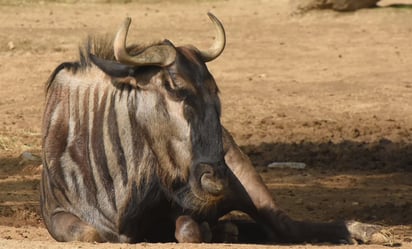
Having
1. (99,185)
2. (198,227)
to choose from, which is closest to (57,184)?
(99,185)

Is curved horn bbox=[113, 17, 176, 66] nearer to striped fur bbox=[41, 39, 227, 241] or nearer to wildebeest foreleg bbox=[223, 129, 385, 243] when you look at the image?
striped fur bbox=[41, 39, 227, 241]

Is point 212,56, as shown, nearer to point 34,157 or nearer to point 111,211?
point 111,211

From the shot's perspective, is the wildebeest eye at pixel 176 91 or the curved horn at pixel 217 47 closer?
the wildebeest eye at pixel 176 91

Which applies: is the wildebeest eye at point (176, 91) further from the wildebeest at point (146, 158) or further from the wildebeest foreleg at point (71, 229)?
the wildebeest foreleg at point (71, 229)

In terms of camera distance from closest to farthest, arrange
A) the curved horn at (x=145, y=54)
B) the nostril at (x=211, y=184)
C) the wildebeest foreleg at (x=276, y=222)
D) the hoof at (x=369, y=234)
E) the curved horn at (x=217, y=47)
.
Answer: the nostril at (x=211, y=184), the curved horn at (x=145, y=54), the hoof at (x=369, y=234), the curved horn at (x=217, y=47), the wildebeest foreleg at (x=276, y=222)

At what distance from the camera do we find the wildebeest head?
7719 millimetres

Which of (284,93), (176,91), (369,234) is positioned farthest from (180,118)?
(284,93)

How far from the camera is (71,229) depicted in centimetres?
815

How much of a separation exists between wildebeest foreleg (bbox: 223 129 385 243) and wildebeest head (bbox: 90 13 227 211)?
2.33ft

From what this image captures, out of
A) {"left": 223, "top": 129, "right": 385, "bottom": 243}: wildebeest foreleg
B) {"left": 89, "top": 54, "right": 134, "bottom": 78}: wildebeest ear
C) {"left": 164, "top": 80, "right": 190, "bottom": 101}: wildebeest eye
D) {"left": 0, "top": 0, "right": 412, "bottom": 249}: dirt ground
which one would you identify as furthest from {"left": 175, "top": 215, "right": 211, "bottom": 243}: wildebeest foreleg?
{"left": 89, "top": 54, "right": 134, "bottom": 78}: wildebeest ear

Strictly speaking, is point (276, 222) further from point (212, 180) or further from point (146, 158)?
point (146, 158)

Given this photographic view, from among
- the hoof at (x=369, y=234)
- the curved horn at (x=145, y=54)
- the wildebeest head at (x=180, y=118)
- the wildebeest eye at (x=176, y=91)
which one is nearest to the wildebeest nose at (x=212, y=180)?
the wildebeest head at (x=180, y=118)

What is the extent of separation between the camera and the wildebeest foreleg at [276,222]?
27.0 feet

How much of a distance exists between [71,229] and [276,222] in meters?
1.31
